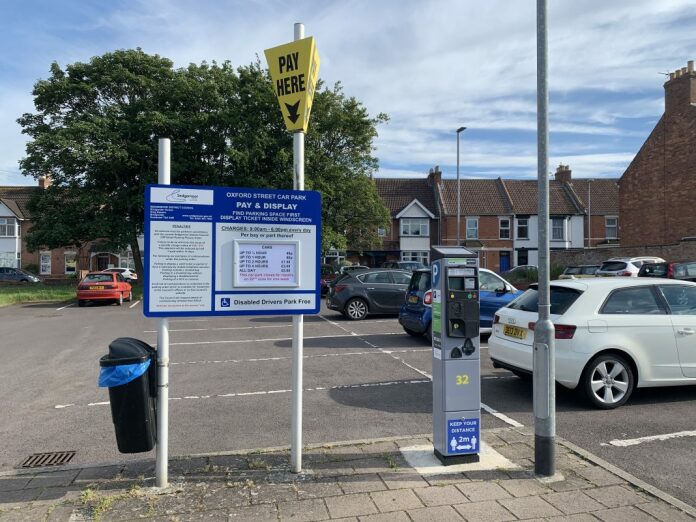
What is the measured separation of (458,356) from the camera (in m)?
4.31

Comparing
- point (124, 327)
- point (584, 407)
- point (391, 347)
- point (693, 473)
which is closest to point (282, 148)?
point (124, 327)

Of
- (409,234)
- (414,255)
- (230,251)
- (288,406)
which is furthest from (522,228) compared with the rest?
(230,251)

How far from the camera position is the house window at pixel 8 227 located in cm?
4781

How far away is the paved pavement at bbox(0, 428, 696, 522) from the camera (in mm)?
3562

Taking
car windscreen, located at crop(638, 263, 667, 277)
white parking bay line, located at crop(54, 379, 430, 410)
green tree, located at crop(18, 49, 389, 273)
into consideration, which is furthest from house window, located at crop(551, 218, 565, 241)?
white parking bay line, located at crop(54, 379, 430, 410)

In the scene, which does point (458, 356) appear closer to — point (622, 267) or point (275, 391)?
point (275, 391)

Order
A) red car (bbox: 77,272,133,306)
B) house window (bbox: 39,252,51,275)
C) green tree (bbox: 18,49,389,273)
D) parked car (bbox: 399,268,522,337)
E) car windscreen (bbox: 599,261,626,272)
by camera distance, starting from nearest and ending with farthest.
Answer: parked car (bbox: 399,268,522,337)
car windscreen (bbox: 599,261,626,272)
red car (bbox: 77,272,133,306)
green tree (bbox: 18,49,389,273)
house window (bbox: 39,252,51,275)

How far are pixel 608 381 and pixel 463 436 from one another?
2643mm

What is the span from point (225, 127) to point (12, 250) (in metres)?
31.0

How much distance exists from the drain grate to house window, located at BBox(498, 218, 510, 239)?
148ft

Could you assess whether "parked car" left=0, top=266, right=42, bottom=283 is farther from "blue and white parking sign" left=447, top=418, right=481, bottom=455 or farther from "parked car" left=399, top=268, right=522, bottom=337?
"blue and white parking sign" left=447, top=418, right=481, bottom=455

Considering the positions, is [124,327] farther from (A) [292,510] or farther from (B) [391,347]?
(A) [292,510]

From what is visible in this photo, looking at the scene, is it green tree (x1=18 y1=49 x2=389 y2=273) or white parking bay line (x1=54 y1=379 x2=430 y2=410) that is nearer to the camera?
white parking bay line (x1=54 y1=379 x2=430 y2=410)

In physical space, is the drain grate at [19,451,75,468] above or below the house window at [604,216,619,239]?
below
